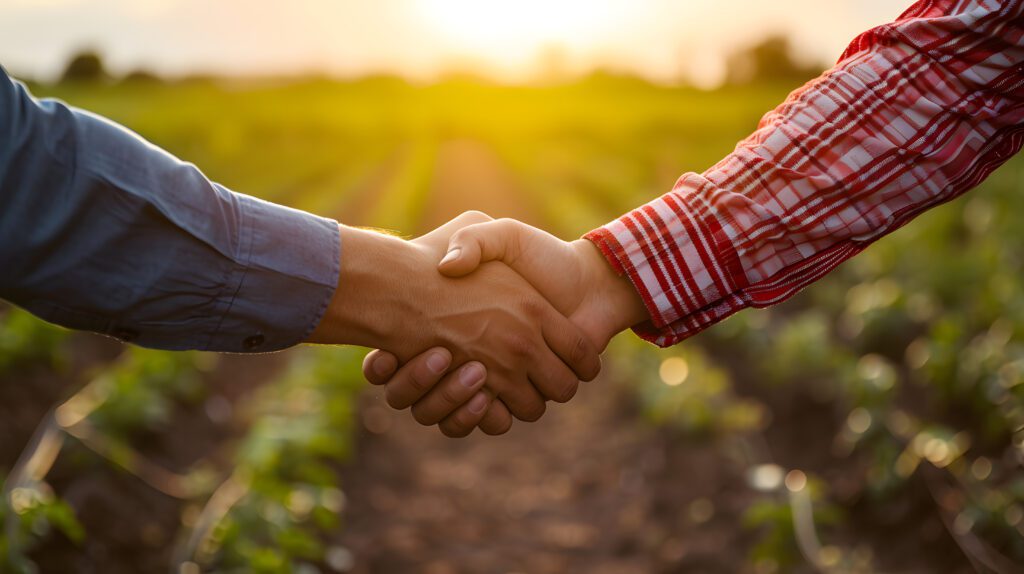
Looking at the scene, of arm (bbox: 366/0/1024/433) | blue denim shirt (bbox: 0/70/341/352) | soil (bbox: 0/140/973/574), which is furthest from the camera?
soil (bbox: 0/140/973/574)

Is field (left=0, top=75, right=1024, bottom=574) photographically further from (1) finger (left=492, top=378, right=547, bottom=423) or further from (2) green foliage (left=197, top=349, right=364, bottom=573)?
(1) finger (left=492, top=378, right=547, bottom=423)

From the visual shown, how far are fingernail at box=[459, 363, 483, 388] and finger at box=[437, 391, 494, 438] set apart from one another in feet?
0.29

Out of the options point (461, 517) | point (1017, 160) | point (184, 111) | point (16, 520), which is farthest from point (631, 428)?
point (184, 111)

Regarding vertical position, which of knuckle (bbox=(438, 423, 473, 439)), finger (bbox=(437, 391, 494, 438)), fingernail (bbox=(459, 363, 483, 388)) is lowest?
knuckle (bbox=(438, 423, 473, 439))

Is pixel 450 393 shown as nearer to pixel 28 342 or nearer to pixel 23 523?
pixel 23 523

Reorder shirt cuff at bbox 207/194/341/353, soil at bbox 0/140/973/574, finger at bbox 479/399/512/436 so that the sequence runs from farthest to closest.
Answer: soil at bbox 0/140/973/574
finger at bbox 479/399/512/436
shirt cuff at bbox 207/194/341/353

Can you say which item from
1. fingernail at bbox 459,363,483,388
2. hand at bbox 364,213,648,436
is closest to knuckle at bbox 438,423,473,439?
hand at bbox 364,213,648,436

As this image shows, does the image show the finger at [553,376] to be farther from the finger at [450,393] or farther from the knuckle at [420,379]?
the knuckle at [420,379]

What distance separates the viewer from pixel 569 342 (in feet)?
8.63

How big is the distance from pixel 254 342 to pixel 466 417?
0.76 m

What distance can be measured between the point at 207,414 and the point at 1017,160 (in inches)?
360

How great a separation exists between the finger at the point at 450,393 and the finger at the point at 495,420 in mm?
114

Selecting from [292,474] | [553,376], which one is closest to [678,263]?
[553,376]

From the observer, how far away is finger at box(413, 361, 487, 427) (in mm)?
2582
